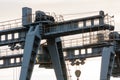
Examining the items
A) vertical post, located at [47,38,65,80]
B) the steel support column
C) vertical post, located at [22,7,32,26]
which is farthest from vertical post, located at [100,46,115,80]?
vertical post, located at [22,7,32,26]

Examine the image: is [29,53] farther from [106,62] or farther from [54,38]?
[106,62]

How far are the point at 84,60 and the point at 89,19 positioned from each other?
36.0ft

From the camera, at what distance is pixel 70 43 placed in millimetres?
47469

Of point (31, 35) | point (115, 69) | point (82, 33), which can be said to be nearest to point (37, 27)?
point (31, 35)

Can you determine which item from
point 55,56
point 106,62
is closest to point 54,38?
point 55,56

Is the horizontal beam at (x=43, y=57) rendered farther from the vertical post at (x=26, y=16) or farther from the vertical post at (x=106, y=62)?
the vertical post at (x=26, y=16)

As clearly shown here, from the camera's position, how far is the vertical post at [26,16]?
44.0 metres

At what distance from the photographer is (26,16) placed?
44.1 m

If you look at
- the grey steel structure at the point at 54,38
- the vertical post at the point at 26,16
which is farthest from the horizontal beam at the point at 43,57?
the vertical post at the point at 26,16

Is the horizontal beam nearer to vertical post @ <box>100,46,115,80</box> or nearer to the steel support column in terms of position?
vertical post @ <box>100,46,115,80</box>

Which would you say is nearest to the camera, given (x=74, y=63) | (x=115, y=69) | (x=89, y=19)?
(x=89, y=19)

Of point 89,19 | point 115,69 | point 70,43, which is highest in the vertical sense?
point 89,19

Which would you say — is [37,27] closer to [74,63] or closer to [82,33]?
[82,33]

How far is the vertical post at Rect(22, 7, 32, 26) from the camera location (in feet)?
144
